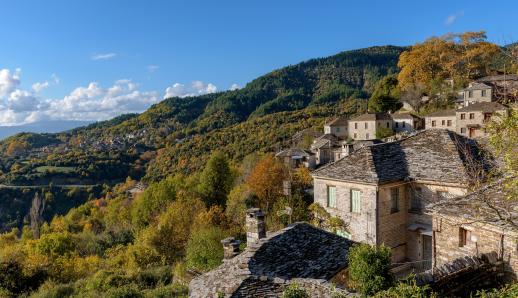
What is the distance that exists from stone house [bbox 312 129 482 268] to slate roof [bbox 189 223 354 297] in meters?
6.05

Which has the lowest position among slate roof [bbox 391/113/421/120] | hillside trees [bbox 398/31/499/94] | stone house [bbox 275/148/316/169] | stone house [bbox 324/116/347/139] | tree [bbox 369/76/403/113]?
stone house [bbox 275/148/316/169]

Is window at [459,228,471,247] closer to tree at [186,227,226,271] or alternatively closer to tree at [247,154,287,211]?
tree at [186,227,226,271]

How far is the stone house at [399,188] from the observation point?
60.4 feet

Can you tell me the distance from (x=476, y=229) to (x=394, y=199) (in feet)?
24.9

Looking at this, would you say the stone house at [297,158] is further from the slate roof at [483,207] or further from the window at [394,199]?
the slate roof at [483,207]

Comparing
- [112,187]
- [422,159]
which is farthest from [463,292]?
[112,187]

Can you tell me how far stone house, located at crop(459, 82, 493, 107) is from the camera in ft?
181

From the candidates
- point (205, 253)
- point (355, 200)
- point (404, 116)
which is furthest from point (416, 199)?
point (404, 116)

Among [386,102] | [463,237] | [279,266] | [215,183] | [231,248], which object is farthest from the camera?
[386,102]

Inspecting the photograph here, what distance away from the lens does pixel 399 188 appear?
63.2ft

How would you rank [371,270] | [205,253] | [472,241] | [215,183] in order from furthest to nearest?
1. [215,183]
2. [205,253]
3. [472,241]
4. [371,270]

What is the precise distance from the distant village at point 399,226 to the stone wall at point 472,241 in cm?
3

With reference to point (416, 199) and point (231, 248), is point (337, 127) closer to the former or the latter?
point (416, 199)

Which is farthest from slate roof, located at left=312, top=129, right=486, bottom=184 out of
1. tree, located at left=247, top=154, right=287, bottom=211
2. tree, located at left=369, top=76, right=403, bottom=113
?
tree, located at left=369, top=76, right=403, bottom=113
